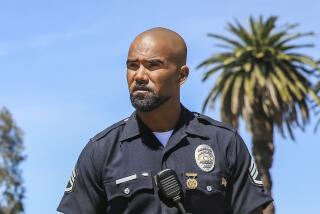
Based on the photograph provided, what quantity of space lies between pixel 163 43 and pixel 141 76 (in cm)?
26

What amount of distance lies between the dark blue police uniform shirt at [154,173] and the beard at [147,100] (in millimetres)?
242

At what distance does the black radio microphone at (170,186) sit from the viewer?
505 cm

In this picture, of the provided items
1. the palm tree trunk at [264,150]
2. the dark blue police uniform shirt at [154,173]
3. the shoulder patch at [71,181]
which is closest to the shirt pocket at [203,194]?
the dark blue police uniform shirt at [154,173]

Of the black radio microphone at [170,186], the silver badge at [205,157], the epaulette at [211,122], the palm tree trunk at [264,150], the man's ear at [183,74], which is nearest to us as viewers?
the black radio microphone at [170,186]

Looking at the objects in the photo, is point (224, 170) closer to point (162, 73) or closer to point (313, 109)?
point (162, 73)

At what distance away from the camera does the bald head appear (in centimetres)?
518

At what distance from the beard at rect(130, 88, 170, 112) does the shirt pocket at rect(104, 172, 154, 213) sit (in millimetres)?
415

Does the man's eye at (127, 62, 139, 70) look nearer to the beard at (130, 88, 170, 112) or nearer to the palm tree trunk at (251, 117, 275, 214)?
the beard at (130, 88, 170, 112)

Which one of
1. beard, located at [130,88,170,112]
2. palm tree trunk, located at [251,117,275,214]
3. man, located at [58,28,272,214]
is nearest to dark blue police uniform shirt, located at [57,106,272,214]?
man, located at [58,28,272,214]

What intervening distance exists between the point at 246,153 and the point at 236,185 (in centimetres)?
23

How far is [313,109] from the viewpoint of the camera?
5109cm

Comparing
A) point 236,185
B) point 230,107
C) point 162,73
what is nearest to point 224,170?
point 236,185

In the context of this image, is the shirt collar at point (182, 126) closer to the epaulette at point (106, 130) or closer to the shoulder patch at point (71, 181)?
the epaulette at point (106, 130)

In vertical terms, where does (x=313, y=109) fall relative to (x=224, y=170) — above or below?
below
